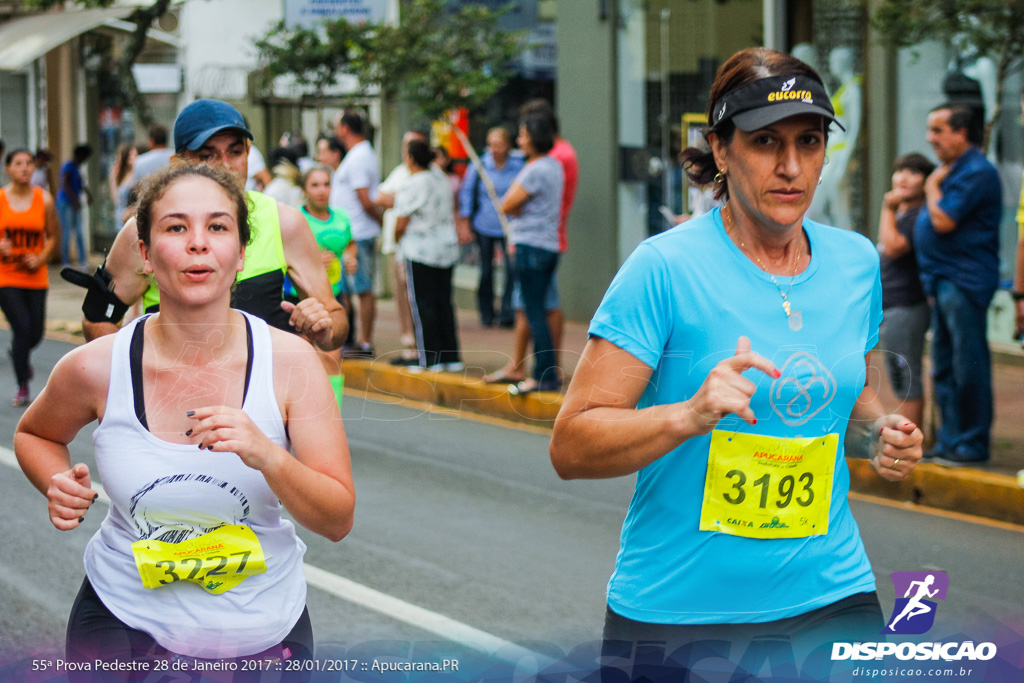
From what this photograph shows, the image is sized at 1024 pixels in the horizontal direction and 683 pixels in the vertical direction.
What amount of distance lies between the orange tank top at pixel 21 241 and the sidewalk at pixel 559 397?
2.49m

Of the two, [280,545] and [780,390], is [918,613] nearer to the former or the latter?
[780,390]

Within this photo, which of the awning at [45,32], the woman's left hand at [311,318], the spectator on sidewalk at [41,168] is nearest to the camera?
the woman's left hand at [311,318]

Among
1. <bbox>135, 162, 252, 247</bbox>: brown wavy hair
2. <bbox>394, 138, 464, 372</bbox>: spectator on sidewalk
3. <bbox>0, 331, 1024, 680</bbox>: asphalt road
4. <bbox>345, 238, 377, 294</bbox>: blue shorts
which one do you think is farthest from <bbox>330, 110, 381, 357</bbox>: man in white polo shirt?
<bbox>135, 162, 252, 247</bbox>: brown wavy hair

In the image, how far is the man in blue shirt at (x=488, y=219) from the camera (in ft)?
42.4

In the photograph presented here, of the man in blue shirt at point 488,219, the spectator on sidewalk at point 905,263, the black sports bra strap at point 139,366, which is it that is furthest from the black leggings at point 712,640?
the man in blue shirt at point 488,219

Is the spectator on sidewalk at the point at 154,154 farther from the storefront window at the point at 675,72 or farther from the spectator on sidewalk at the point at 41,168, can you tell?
the storefront window at the point at 675,72

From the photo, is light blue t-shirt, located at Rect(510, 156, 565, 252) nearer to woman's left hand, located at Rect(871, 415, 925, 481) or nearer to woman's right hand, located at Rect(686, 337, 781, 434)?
woman's left hand, located at Rect(871, 415, 925, 481)

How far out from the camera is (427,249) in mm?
10211

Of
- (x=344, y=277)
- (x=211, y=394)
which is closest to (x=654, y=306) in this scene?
(x=211, y=394)

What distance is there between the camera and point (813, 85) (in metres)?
2.48

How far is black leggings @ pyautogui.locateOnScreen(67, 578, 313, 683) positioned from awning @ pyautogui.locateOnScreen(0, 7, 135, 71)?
17.6 m

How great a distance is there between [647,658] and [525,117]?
7.15m

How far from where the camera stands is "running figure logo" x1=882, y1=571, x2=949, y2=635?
9.13ft

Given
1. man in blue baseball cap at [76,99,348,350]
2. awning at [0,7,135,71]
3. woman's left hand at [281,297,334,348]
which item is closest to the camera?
woman's left hand at [281,297,334,348]
